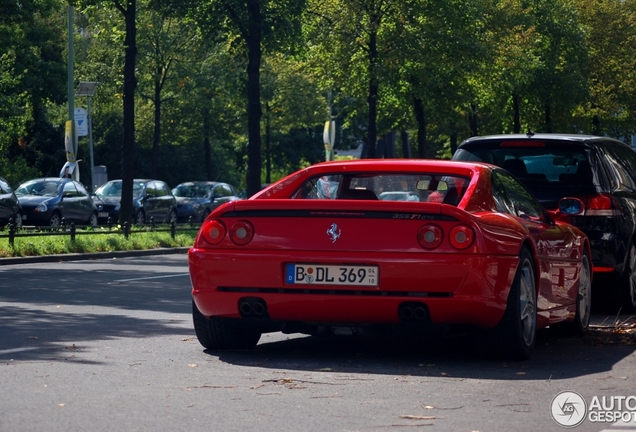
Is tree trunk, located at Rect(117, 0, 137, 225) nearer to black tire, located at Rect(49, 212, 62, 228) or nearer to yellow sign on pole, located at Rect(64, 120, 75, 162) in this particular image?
yellow sign on pole, located at Rect(64, 120, 75, 162)

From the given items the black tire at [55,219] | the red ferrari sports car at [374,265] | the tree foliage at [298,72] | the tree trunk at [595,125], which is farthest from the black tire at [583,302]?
the tree trunk at [595,125]

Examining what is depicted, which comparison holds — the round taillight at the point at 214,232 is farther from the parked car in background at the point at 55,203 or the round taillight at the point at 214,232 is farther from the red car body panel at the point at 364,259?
the parked car in background at the point at 55,203

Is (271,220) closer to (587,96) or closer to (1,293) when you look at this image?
(1,293)

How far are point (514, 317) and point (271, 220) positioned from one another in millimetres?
1714

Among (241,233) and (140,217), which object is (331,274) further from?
(140,217)

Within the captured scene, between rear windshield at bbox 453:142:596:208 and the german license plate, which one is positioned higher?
rear windshield at bbox 453:142:596:208

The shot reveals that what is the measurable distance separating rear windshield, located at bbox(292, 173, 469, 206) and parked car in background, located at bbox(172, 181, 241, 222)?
3672 cm

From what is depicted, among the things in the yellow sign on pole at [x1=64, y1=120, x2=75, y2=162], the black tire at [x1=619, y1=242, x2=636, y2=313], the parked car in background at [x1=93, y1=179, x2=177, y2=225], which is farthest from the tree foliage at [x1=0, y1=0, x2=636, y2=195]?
the black tire at [x1=619, y1=242, x2=636, y2=313]

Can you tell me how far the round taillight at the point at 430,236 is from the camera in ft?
27.0

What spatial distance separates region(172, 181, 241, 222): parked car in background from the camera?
155ft

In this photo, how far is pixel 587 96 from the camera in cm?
5009

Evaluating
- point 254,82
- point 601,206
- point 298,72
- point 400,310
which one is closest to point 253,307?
point 400,310

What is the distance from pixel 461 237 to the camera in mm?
8227

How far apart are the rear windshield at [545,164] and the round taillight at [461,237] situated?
4.44 meters
